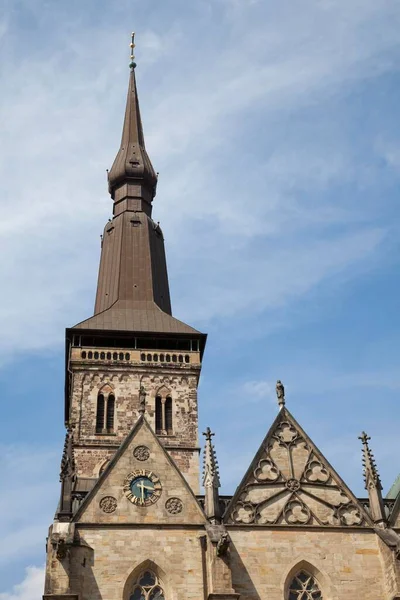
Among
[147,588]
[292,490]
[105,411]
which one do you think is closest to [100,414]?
[105,411]

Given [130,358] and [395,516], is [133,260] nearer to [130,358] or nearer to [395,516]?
[130,358]

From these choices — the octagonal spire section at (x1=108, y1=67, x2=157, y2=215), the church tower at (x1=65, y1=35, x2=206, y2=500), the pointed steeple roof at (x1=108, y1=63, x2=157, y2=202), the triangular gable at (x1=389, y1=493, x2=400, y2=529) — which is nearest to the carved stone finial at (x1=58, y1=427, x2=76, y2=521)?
the church tower at (x1=65, y1=35, x2=206, y2=500)

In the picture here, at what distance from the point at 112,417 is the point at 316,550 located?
493 inches

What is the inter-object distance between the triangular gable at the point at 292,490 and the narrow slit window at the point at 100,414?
1006 cm

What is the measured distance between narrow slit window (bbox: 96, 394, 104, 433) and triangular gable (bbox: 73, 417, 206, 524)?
30.6 feet

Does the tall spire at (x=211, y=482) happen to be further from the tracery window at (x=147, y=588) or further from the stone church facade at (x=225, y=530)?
the tracery window at (x=147, y=588)

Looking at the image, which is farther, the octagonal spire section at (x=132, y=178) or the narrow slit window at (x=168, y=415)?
the octagonal spire section at (x=132, y=178)

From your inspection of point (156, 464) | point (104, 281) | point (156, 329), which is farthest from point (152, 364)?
point (156, 464)

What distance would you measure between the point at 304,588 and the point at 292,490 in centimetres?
253

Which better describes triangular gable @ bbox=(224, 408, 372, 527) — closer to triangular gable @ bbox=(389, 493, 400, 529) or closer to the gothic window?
triangular gable @ bbox=(389, 493, 400, 529)

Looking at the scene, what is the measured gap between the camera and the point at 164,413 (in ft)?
110

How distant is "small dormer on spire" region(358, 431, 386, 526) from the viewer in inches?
899

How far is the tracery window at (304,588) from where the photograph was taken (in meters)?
21.7

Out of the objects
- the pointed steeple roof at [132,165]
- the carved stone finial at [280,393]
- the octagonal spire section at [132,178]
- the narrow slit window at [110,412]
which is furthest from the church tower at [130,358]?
the carved stone finial at [280,393]
